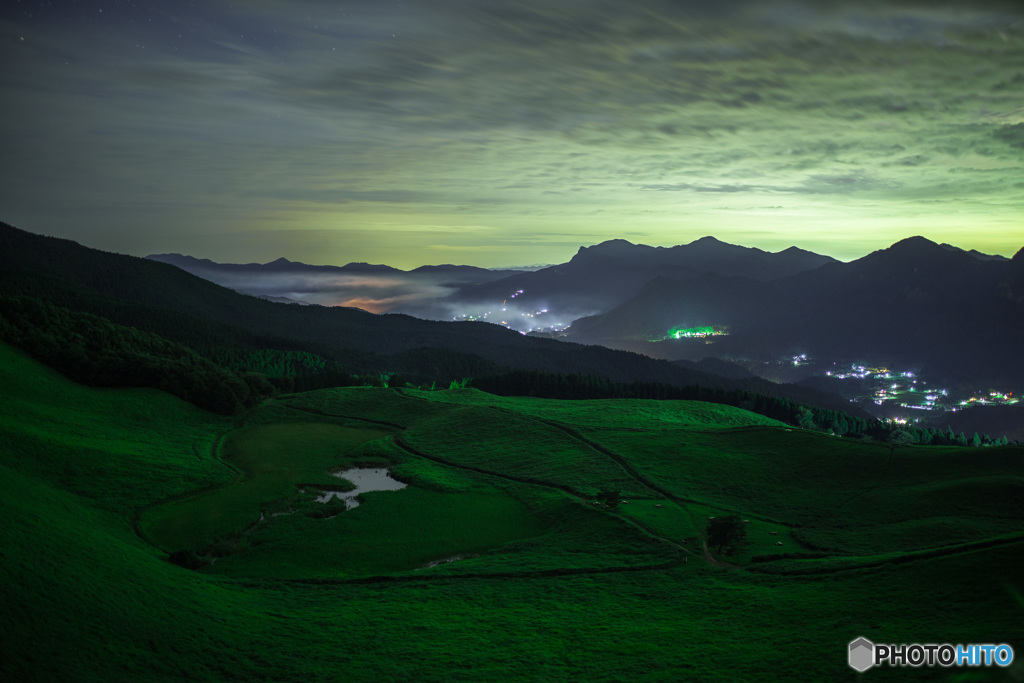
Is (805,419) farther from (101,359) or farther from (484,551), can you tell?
(101,359)

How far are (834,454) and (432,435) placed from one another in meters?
49.9

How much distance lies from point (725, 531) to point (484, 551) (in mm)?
17981

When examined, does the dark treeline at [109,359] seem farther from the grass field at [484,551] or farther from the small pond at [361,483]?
the small pond at [361,483]

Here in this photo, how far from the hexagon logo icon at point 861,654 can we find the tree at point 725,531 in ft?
55.1

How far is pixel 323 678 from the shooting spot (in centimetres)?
2778

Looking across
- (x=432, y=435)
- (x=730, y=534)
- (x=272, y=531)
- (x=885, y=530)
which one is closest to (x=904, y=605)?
(x=730, y=534)

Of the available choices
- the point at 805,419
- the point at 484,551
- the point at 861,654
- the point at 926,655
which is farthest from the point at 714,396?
the point at 926,655

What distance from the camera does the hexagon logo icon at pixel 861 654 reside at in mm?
25359

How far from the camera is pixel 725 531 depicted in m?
44.2

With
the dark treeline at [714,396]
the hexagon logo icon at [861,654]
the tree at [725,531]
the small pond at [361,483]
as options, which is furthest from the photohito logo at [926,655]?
the dark treeline at [714,396]

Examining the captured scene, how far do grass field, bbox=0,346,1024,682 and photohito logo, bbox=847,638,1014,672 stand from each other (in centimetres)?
73

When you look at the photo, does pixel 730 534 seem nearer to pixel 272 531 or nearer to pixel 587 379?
pixel 272 531

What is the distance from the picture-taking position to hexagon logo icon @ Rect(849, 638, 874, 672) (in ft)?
83.2

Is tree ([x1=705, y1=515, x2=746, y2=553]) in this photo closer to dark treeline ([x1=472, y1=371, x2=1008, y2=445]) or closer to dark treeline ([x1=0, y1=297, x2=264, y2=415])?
dark treeline ([x1=0, y1=297, x2=264, y2=415])
